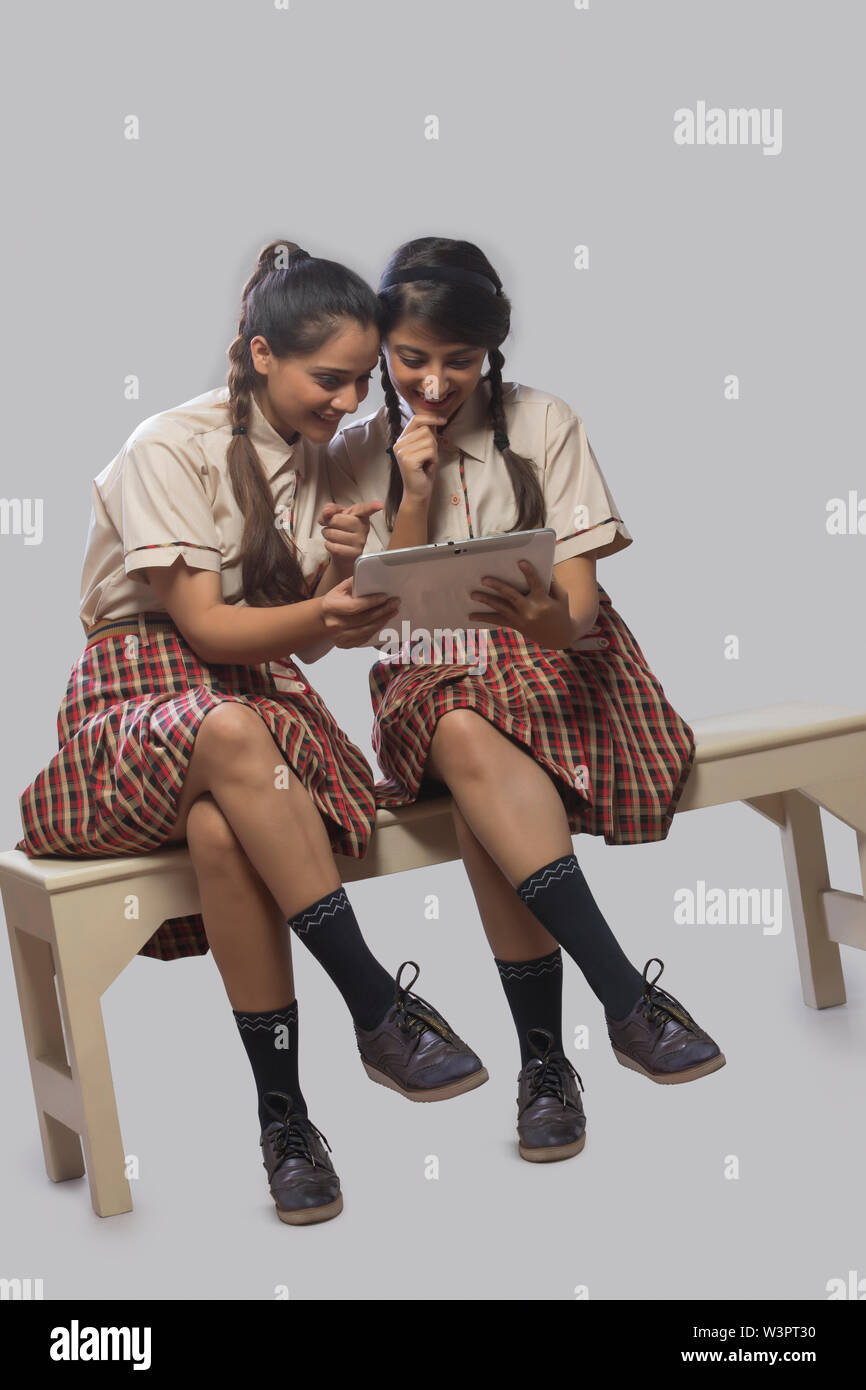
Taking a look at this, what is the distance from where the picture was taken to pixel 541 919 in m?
2.97

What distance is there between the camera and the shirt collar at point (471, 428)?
321 cm

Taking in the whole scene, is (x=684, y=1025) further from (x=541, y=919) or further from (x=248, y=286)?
(x=248, y=286)

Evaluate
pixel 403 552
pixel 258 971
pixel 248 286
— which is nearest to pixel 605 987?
pixel 258 971

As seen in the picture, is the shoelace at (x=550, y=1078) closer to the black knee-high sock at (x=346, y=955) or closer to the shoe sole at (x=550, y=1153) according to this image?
the shoe sole at (x=550, y=1153)

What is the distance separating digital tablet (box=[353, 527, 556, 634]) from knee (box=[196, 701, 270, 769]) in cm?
24

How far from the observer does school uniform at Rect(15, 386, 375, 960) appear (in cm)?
290

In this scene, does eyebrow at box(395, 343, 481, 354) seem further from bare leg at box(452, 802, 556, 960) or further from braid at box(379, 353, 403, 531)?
bare leg at box(452, 802, 556, 960)

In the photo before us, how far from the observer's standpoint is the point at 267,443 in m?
3.08

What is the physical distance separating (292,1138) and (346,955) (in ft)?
0.91

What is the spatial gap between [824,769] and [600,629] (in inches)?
21.0

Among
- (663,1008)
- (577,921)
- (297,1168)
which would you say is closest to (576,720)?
(577,921)

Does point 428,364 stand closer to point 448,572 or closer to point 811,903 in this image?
point 448,572

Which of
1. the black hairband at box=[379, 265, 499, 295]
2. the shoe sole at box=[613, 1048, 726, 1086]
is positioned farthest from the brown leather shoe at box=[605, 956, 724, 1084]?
the black hairband at box=[379, 265, 499, 295]

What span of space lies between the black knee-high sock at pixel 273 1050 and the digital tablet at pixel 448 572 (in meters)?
0.60
